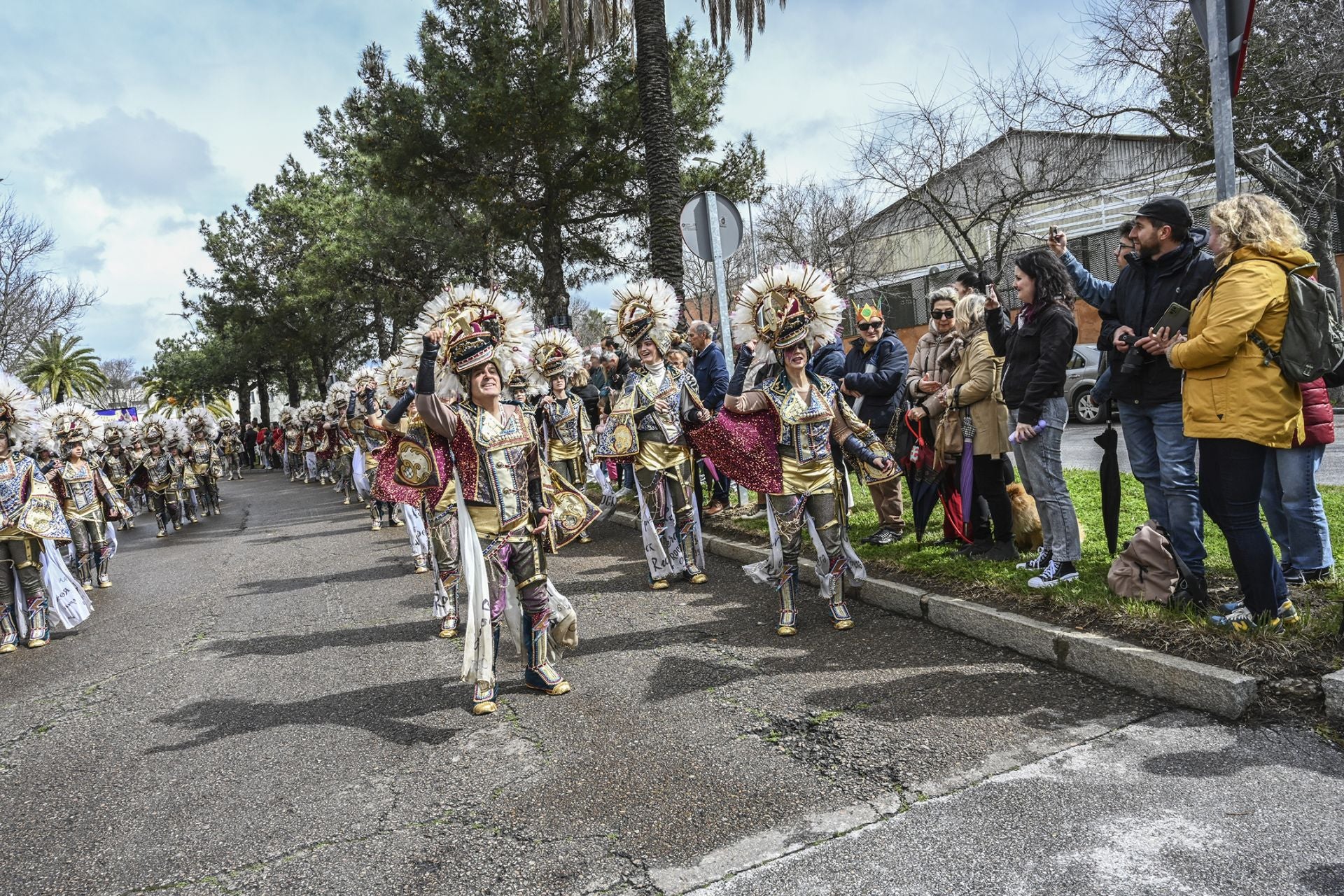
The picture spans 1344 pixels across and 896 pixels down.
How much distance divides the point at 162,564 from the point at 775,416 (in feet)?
34.5

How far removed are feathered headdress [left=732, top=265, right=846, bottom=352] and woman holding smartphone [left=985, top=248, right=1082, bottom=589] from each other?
1164mm

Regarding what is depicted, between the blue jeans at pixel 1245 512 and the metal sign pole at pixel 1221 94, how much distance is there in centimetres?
128

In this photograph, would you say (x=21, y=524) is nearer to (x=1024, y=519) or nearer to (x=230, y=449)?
(x=1024, y=519)

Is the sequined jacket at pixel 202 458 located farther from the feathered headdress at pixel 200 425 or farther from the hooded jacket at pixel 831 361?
the hooded jacket at pixel 831 361

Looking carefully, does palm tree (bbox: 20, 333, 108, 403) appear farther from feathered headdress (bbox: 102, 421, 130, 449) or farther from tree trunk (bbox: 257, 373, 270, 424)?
feathered headdress (bbox: 102, 421, 130, 449)

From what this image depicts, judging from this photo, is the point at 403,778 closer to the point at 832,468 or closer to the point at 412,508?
the point at 832,468

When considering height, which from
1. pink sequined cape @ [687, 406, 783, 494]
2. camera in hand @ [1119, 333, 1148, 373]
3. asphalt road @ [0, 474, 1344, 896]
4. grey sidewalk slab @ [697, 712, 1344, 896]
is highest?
camera in hand @ [1119, 333, 1148, 373]

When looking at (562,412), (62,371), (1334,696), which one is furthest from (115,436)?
(62,371)

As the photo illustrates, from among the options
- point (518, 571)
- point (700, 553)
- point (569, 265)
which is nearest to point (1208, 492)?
point (518, 571)

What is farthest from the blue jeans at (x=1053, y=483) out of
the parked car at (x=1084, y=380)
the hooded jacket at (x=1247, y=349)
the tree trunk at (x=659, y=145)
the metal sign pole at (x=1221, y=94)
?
the parked car at (x=1084, y=380)

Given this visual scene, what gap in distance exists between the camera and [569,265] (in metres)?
22.2

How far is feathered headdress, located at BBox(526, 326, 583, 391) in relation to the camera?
374 inches

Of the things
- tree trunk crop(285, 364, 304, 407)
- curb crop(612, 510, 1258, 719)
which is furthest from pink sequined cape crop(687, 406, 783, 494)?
tree trunk crop(285, 364, 304, 407)

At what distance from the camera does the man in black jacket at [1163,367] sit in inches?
188
